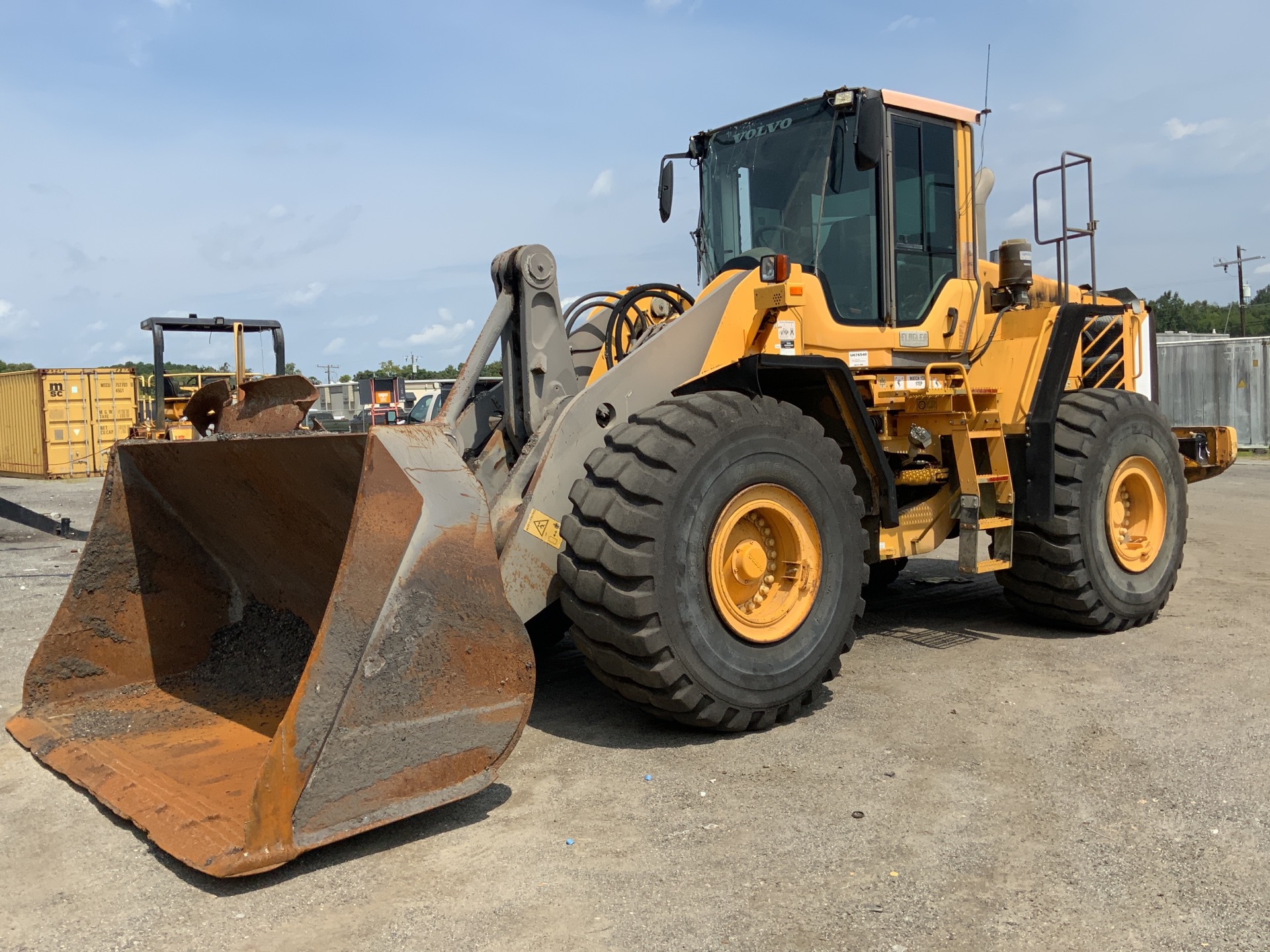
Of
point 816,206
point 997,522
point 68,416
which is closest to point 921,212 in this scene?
point 816,206

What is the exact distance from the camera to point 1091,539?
6441mm

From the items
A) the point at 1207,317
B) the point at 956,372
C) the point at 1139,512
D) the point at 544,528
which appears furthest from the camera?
the point at 1207,317

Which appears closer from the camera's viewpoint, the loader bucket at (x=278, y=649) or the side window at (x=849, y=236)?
the loader bucket at (x=278, y=649)

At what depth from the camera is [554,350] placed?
515 centimetres

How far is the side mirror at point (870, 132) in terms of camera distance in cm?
525

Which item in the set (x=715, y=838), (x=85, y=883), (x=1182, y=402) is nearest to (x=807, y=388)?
(x=715, y=838)

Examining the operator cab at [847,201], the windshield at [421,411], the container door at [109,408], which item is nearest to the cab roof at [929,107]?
the operator cab at [847,201]

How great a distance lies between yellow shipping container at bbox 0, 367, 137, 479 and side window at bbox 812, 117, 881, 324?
22137mm

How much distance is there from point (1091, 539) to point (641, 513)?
351 cm

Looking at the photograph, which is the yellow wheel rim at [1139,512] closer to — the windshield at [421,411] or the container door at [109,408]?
the windshield at [421,411]

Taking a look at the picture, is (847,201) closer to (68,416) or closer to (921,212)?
(921,212)

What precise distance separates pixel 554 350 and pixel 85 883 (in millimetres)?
2904

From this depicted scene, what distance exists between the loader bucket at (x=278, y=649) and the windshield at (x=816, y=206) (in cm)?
267

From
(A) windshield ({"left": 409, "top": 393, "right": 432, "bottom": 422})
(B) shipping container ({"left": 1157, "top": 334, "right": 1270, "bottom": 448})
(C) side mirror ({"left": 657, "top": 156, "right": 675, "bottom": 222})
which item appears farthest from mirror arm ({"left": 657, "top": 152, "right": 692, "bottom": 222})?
(B) shipping container ({"left": 1157, "top": 334, "right": 1270, "bottom": 448})
